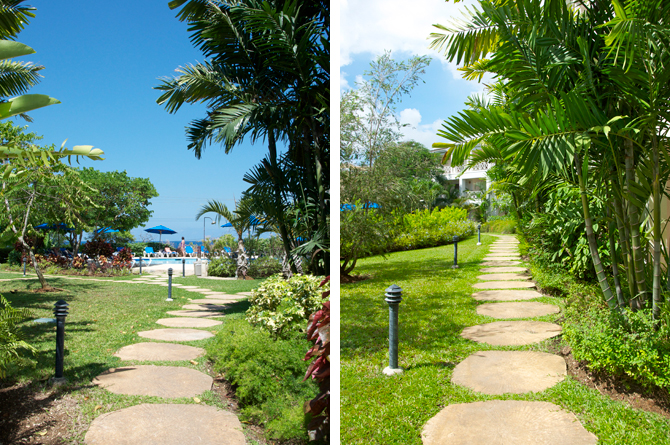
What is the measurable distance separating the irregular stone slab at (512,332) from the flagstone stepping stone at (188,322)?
184 cm

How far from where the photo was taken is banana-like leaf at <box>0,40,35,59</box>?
542 millimetres

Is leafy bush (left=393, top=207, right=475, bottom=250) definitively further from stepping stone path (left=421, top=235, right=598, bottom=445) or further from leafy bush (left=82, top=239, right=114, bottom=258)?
leafy bush (left=82, top=239, right=114, bottom=258)

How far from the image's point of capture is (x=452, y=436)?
1.76 m

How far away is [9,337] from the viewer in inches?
59.9

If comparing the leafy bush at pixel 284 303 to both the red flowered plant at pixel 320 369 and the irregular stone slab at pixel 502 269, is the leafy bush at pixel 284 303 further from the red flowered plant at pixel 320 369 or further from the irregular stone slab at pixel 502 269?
the irregular stone slab at pixel 502 269

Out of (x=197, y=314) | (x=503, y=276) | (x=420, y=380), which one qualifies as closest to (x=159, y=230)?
(x=197, y=314)

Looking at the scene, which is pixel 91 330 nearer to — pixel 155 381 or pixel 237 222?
pixel 155 381

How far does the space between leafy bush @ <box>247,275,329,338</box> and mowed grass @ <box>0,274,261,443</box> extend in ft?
1.06

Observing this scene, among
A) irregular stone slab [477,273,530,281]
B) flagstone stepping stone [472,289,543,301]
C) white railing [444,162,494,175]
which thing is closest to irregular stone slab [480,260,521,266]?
irregular stone slab [477,273,530,281]

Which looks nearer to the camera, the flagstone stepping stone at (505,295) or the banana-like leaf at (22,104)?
the banana-like leaf at (22,104)

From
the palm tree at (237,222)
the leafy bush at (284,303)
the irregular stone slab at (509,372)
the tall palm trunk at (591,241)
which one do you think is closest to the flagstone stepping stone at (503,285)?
the irregular stone slab at (509,372)

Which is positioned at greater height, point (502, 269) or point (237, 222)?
point (237, 222)

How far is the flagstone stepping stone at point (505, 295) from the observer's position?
3.82m

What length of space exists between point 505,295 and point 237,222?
2951 millimetres
